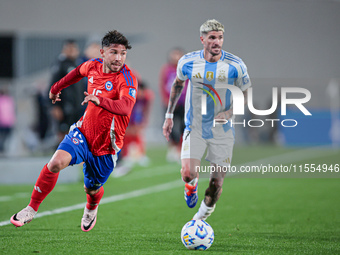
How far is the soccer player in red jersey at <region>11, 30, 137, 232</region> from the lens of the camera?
199 inches

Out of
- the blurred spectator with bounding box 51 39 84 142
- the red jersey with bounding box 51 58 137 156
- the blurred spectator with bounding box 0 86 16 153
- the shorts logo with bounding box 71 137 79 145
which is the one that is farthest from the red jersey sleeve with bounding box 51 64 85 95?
the blurred spectator with bounding box 0 86 16 153

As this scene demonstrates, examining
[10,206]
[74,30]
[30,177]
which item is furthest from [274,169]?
[74,30]

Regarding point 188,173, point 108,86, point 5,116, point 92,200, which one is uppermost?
point 108,86

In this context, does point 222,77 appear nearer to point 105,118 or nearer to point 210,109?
point 210,109

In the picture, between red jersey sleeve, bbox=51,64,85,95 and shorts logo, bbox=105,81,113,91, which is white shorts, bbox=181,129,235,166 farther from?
red jersey sleeve, bbox=51,64,85,95

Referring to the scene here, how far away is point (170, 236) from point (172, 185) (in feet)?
15.9

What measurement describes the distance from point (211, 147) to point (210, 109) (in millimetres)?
430

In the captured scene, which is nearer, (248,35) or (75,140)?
(75,140)

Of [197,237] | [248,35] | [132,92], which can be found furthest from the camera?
[248,35]

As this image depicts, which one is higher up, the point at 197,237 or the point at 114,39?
the point at 114,39

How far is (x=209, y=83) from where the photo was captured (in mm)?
5832

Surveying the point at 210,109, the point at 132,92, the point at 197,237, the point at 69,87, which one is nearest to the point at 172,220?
the point at 210,109

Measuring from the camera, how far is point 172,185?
1023 cm

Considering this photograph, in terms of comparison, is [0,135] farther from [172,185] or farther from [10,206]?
[10,206]
